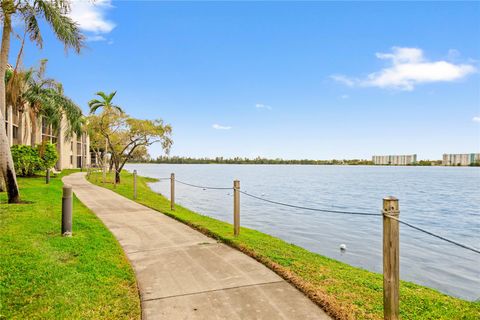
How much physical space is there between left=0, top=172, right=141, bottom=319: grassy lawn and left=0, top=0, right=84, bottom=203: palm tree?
361 cm

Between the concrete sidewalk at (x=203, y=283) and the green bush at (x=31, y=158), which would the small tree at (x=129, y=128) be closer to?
the green bush at (x=31, y=158)

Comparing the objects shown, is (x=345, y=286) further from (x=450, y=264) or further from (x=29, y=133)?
(x=29, y=133)

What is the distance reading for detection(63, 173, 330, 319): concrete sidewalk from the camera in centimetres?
407

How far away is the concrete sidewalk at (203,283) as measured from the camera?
4.07 m

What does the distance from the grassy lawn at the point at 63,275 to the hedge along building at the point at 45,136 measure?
24385mm

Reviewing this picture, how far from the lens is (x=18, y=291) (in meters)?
4.61

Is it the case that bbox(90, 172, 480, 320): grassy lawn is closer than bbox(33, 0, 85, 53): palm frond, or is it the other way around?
bbox(90, 172, 480, 320): grassy lawn

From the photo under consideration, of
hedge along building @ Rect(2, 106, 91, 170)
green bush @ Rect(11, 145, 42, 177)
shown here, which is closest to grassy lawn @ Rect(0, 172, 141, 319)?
green bush @ Rect(11, 145, 42, 177)

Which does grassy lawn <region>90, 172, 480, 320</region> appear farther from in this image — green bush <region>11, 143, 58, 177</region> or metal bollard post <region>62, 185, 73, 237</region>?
green bush <region>11, 143, 58, 177</region>

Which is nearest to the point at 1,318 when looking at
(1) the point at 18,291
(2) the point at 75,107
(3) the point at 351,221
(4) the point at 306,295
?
(1) the point at 18,291

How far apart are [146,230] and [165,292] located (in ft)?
14.6

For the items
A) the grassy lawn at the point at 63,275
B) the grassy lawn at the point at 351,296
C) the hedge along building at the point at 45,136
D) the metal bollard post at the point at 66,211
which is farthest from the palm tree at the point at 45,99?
the grassy lawn at the point at 351,296

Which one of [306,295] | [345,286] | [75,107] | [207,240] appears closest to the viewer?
[306,295]

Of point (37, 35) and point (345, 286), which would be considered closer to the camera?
point (345, 286)
